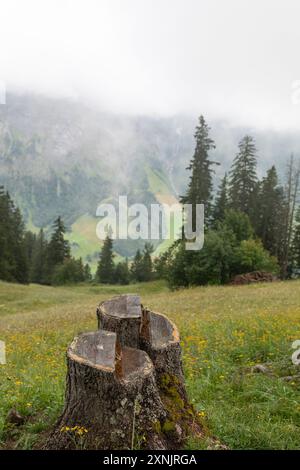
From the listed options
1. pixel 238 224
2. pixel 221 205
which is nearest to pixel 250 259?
pixel 238 224

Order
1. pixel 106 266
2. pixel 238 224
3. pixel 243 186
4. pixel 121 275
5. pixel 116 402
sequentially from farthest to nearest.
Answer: pixel 121 275, pixel 106 266, pixel 243 186, pixel 238 224, pixel 116 402

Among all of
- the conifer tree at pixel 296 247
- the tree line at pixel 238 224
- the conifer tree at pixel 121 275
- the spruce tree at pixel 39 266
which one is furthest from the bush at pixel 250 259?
the conifer tree at pixel 121 275

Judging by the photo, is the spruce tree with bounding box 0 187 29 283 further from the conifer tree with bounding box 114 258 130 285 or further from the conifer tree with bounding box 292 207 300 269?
the conifer tree with bounding box 292 207 300 269

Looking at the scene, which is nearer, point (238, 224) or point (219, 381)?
point (219, 381)

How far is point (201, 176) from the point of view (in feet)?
145

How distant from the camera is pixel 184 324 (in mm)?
13094

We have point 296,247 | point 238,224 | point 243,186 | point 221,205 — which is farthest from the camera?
point 243,186

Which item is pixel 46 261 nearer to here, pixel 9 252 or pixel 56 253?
pixel 56 253

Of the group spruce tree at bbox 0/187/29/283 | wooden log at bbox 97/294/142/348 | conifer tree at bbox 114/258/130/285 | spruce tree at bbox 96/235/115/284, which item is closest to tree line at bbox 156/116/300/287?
spruce tree at bbox 0/187/29/283

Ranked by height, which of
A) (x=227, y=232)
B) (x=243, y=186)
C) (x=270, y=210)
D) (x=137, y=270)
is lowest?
(x=137, y=270)

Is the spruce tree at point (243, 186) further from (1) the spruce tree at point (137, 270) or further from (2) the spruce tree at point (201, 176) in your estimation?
(1) the spruce tree at point (137, 270)

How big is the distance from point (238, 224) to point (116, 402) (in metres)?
36.1

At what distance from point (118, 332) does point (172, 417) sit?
1.20 metres

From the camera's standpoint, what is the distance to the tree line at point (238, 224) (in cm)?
3584
